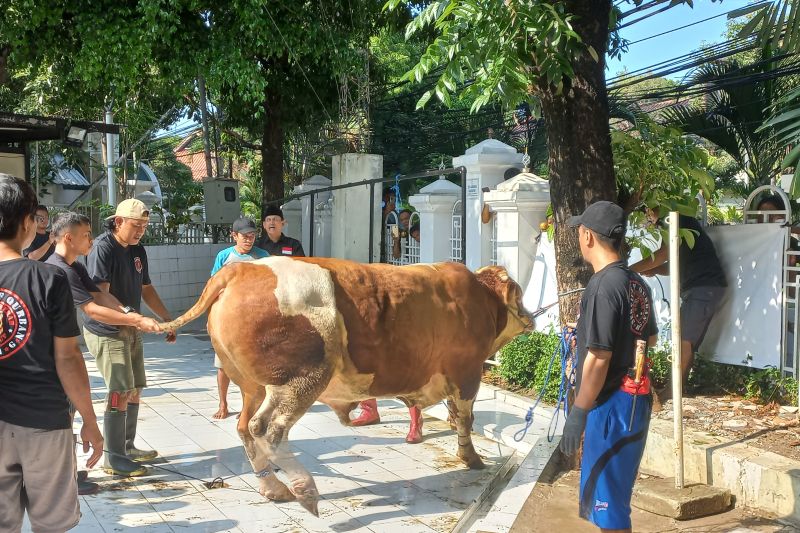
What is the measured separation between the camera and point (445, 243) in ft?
32.4

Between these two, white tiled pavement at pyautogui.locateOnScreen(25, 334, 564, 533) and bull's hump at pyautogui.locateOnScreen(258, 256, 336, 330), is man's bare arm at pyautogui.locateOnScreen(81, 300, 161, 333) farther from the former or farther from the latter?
white tiled pavement at pyautogui.locateOnScreen(25, 334, 564, 533)

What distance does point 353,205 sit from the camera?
11.3 meters

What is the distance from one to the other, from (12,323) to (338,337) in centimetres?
204

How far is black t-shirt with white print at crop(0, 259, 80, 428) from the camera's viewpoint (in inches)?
120

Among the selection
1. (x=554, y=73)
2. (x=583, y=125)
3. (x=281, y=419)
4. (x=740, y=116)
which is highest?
(x=740, y=116)

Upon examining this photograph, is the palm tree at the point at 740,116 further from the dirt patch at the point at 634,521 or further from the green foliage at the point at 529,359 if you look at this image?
the dirt patch at the point at 634,521

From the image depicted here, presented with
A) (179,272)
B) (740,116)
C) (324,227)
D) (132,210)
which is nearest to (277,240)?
(132,210)

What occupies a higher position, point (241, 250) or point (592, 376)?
point (241, 250)

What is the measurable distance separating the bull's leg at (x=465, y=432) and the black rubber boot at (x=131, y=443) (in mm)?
2282

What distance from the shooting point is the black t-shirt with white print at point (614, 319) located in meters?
3.51

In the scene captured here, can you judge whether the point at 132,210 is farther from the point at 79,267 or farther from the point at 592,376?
the point at 592,376

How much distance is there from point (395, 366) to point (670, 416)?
236 centimetres

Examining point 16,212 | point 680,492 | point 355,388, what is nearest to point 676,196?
point 680,492

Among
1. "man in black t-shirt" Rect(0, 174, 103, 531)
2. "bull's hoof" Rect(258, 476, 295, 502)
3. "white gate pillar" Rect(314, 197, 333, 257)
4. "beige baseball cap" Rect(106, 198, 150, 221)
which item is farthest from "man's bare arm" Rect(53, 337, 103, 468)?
"white gate pillar" Rect(314, 197, 333, 257)
